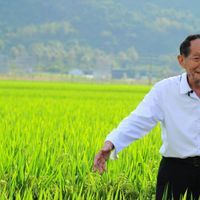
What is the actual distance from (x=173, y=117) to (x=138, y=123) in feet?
0.57

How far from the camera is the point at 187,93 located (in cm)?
271

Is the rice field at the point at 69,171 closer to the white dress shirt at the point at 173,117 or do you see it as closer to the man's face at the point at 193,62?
the white dress shirt at the point at 173,117

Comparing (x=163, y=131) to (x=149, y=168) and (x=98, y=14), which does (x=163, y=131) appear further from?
(x=98, y=14)

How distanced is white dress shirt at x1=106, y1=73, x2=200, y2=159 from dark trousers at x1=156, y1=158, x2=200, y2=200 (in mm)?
45

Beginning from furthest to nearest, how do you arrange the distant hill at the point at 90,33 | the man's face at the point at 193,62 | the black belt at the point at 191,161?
the distant hill at the point at 90,33
the black belt at the point at 191,161
the man's face at the point at 193,62

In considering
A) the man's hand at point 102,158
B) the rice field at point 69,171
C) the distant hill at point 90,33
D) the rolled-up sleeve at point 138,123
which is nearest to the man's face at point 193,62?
the rolled-up sleeve at point 138,123

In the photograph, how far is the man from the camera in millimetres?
2664

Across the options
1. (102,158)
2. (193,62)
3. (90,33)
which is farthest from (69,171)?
(90,33)

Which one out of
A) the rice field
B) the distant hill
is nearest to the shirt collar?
the rice field

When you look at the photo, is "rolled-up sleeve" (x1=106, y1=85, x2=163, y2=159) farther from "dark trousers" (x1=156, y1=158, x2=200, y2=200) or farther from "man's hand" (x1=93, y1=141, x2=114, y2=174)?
"dark trousers" (x1=156, y1=158, x2=200, y2=200)

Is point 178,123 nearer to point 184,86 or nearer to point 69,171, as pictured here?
point 184,86

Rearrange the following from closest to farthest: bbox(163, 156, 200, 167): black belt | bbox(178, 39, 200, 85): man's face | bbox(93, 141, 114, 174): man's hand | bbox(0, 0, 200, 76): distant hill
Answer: bbox(93, 141, 114, 174): man's hand < bbox(178, 39, 200, 85): man's face < bbox(163, 156, 200, 167): black belt < bbox(0, 0, 200, 76): distant hill

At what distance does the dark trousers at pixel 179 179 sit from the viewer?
9.04 feet

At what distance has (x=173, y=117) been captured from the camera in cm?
274
